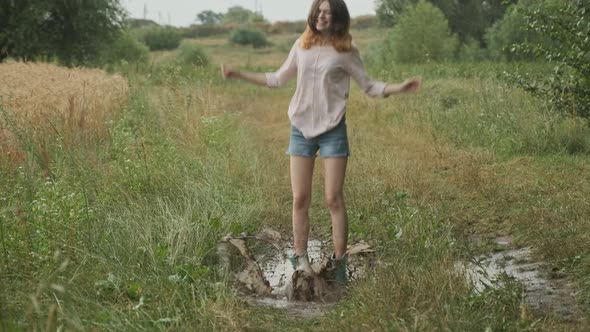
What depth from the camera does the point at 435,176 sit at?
32.0ft

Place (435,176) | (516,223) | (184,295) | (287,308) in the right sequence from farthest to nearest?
(435,176), (516,223), (287,308), (184,295)

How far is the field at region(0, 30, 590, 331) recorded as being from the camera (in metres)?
4.71

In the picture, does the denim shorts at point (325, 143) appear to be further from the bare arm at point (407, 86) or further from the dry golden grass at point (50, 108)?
the dry golden grass at point (50, 108)

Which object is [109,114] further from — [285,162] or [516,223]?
[516,223]

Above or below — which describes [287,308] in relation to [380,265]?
below

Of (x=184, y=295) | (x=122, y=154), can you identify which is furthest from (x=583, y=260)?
(x=122, y=154)

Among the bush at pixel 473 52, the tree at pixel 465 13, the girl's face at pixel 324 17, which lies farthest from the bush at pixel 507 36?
the girl's face at pixel 324 17

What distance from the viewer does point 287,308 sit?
5559 mm

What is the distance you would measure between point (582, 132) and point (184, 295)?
770 centimetres

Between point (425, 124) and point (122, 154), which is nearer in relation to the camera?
point (122, 154)

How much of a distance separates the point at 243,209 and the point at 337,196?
190 centimetres

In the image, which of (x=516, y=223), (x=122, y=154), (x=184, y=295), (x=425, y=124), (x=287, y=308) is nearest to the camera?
(x=184, y=295)

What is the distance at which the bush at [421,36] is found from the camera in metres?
37.1

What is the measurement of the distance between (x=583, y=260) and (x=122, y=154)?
4.92 metres
